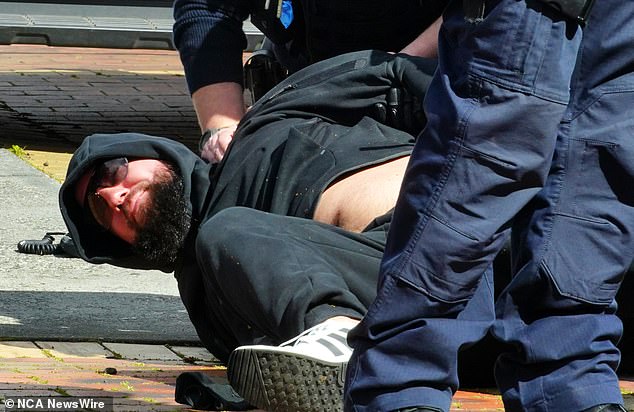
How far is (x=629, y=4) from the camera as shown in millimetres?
2381

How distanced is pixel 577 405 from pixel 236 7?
2624 mm

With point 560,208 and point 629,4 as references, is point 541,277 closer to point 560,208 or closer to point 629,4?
point 560,208

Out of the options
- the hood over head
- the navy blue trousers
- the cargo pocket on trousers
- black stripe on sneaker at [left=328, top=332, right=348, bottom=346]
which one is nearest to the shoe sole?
black stripe on sneaker at [left=328, top=332, right=348, bottom=346]

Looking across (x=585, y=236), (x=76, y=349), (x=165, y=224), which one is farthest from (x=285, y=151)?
(x=585, y=236)

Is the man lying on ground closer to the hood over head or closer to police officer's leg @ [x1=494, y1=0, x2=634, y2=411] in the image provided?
the hood over head

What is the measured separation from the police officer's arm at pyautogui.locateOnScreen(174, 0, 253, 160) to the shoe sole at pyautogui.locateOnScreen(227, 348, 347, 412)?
178 centimetres

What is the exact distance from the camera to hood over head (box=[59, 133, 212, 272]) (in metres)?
4.01

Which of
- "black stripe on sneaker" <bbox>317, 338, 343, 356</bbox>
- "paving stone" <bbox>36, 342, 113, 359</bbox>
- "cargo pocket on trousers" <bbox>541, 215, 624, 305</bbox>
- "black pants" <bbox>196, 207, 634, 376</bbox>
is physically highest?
"cargo pocket on trousers" <bbox>541, 215, 624, 305</bbox>

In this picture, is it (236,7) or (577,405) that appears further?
(236,7)

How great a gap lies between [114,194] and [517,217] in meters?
1.82

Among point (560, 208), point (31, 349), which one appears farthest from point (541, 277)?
point (31, 349)

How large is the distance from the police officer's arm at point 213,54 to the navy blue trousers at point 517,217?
6.90 feet

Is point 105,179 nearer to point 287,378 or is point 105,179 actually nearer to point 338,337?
point 338,337

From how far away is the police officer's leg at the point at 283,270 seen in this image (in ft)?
10.2
